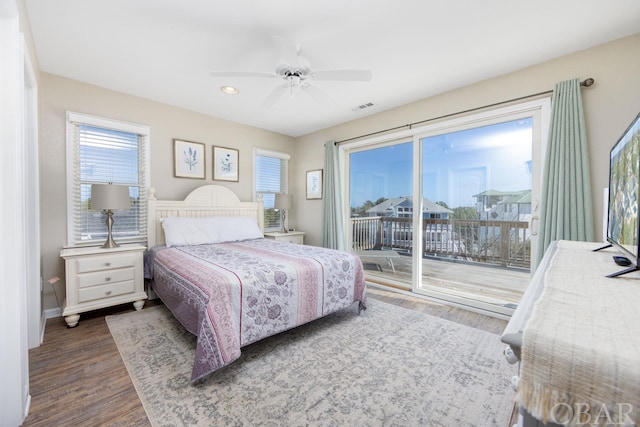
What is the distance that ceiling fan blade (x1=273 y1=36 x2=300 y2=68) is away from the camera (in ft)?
6.13

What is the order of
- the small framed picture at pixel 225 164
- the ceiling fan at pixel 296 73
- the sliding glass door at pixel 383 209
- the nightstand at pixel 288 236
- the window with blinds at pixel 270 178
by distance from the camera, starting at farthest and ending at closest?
the window with blinds at pixel 270 178, the nightstand at pixel 288 236, the small framed picture at pixel 225 164, the sliding glass door at pixel 383 209, the ceiling fan at pixel 296 73

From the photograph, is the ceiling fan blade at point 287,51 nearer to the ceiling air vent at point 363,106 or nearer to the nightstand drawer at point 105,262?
the ceiling air vent at point 363,106

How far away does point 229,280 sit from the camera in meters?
1.86

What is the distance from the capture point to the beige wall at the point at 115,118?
8.98ft

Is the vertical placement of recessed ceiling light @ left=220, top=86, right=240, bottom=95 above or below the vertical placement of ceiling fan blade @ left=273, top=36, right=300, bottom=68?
above

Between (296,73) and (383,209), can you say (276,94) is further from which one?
(383,209)

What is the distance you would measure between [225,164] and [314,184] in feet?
4.95

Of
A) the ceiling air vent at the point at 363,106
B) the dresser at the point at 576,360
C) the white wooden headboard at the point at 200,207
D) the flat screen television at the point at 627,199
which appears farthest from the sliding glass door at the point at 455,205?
the dresser at the point at 576,360

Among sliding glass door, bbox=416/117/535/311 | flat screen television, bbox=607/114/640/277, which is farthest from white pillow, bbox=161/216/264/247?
flat screen television, bbox=607/114/640/277

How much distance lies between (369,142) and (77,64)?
11.1 feet

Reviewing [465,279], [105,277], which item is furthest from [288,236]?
[465,279]

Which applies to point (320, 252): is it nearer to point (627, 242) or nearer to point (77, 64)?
point (627, 242)

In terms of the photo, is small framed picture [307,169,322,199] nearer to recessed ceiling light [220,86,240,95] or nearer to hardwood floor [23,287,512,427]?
recessed ceiling light [220,86,240,95]

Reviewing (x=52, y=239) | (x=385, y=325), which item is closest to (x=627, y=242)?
(x=385, y=325)
